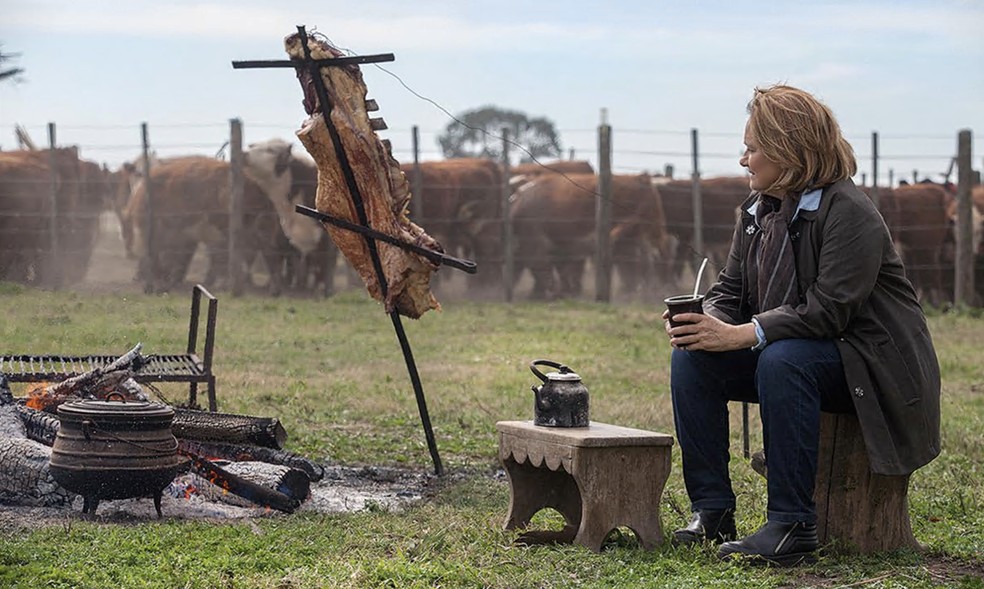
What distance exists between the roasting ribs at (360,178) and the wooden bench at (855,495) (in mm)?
2305

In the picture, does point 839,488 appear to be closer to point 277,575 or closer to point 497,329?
point 277,575

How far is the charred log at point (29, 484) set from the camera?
17.0 feet

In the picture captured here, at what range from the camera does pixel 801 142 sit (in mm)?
4316

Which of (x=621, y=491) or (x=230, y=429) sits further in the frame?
(x=230, y=429)

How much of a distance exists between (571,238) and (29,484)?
42.5ft

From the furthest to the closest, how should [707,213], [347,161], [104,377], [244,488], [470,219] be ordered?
1. [707,213]
2. [470,219]
3. [347,161]
4. [104,377]
5. [244,488]

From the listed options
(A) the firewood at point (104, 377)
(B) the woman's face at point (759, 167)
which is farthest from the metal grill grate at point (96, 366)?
(B) the woman's face at point (759, 167)

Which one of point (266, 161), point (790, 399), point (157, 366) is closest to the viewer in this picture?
point (790, 399)

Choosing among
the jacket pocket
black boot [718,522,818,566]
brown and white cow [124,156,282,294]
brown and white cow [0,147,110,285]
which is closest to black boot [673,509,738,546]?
black boot [718,522,818,566]

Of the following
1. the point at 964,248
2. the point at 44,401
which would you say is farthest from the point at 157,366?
the point at 964,248

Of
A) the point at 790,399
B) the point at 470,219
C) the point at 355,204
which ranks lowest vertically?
the point at 790,399

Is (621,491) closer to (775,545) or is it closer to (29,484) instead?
(775,545)

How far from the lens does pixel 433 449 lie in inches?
247

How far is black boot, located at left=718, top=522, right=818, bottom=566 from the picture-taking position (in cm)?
415
